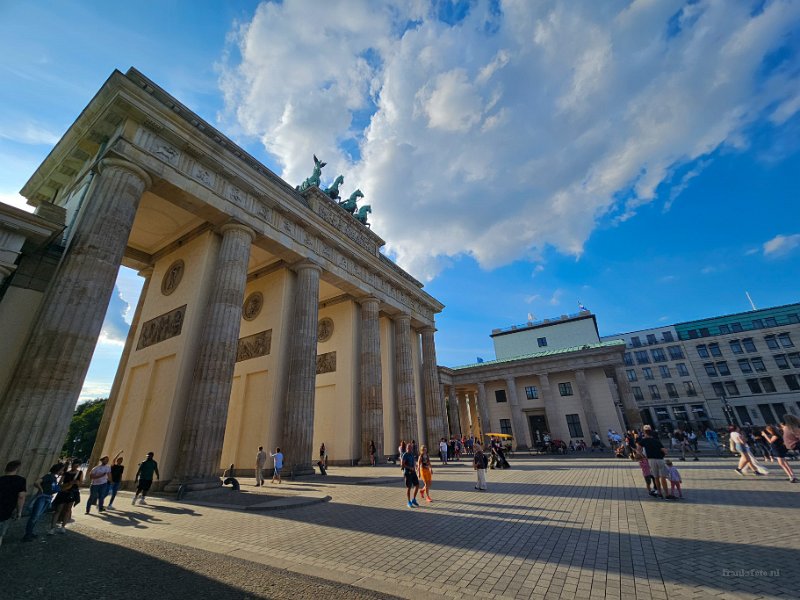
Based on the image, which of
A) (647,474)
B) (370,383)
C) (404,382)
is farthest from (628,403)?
(647,474)

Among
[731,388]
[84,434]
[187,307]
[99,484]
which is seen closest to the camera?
[99,484]

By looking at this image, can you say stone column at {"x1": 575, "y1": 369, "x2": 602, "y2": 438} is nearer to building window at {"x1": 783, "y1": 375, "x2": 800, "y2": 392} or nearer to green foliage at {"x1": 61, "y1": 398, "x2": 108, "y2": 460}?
building window at {"x1": 783, "y1": 375, "x2": 800, "y2": 392}

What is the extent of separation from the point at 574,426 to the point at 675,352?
35.3 metres

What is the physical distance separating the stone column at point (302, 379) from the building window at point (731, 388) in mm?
63158

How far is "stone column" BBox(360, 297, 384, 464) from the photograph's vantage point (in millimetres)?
21203

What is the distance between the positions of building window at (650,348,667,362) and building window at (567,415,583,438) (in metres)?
34.0

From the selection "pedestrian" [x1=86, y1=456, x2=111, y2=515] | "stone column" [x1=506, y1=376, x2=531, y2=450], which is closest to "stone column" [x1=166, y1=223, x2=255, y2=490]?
"pedestrian" [x1=86, y1=456, x2=111, y2=515]

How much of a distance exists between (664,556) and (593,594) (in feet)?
5.72

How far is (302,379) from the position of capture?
1703 centimetres

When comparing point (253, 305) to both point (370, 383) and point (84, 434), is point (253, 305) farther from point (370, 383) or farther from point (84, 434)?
point (84, 434)

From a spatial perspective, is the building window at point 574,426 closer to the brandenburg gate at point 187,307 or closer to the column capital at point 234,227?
the brandenburg gate at point 187,307

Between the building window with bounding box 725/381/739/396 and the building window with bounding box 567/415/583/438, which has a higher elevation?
the building window with bounding box 725/381/739/396

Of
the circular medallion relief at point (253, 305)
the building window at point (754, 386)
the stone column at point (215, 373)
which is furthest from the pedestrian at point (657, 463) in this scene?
the building window at point (754, 386)

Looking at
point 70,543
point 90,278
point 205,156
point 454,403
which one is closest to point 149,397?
point 90,278
